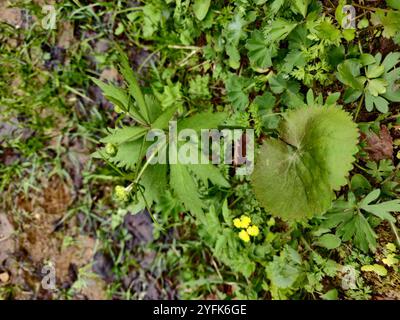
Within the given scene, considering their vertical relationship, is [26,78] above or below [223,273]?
above

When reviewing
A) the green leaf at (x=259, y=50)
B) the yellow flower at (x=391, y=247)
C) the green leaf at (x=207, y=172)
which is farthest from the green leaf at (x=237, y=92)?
the yellow flower at (x=391, y=247)

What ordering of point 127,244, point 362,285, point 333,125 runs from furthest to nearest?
point 127,244
point 362,285
point 333,125

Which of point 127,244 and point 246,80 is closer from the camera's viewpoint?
point 246,80

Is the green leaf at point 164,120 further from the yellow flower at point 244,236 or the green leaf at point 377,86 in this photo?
the green leaf at point 377,86

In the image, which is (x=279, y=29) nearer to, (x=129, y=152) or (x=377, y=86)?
(x=377, y=86)

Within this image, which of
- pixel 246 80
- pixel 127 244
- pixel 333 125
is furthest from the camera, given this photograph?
pixel 127 244

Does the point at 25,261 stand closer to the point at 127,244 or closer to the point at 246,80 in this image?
the point at 127,244
